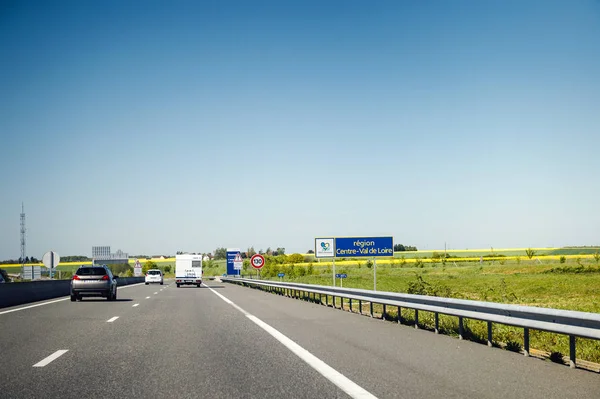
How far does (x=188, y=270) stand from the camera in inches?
2135

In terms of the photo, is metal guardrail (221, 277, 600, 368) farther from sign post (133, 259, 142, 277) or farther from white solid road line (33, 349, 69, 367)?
sign post (133, 259, 142, 277)

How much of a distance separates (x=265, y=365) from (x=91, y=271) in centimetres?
2005

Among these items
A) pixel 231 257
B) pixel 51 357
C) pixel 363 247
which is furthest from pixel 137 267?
pixel 51 357

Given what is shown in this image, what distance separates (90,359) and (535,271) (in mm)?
63726

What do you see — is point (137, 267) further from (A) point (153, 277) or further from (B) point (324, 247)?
(B) point (324, 247)

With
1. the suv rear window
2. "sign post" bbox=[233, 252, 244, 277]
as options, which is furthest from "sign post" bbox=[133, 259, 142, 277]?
the suv rear window

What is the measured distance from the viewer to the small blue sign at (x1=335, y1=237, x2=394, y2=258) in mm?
29734

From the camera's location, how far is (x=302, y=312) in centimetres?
2002

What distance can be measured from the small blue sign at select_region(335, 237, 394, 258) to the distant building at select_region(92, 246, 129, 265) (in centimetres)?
12201

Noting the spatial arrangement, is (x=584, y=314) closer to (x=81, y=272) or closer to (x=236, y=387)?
(x=236, y=387)

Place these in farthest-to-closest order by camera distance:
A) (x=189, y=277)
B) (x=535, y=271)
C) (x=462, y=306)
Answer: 1. (x=535, y=271)
2. (x=189, y=277)
3. (x=462, y=306)

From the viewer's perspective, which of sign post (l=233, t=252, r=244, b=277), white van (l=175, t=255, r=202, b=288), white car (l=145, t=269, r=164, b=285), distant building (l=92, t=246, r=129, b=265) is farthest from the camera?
distant building (l=92, t=246, r=129, b=265)

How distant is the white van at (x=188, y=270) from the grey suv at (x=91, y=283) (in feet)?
87.1

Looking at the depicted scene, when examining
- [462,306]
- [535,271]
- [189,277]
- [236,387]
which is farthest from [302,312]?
[535,271]
